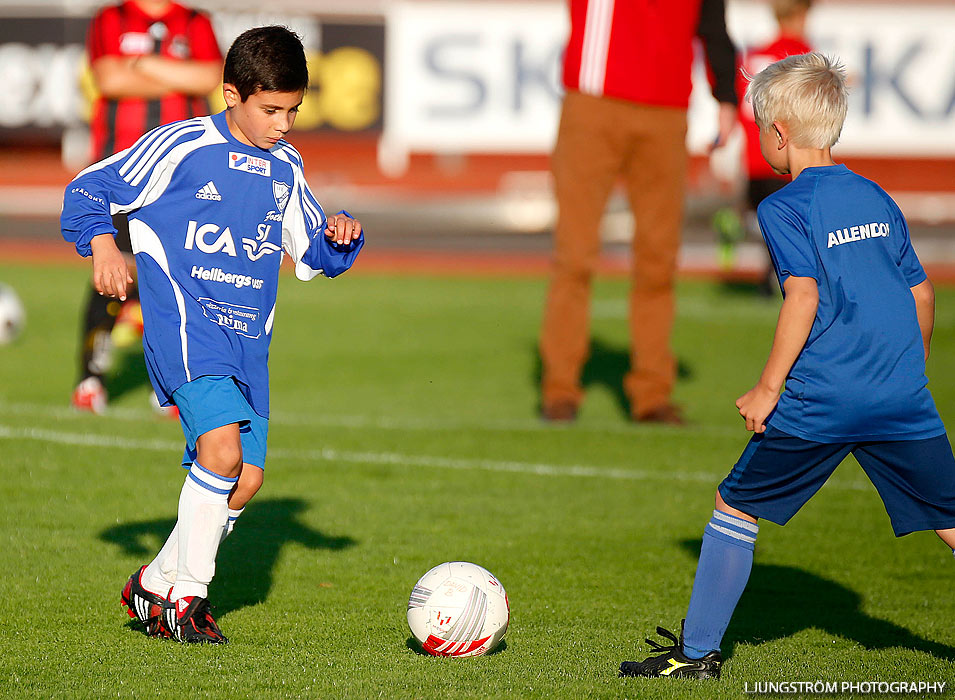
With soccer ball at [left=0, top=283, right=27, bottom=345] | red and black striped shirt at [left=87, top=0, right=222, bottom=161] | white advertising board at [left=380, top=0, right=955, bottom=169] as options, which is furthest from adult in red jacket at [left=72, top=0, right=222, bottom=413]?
white advertising board at [left=380, top=0, right=955, bottom=169]

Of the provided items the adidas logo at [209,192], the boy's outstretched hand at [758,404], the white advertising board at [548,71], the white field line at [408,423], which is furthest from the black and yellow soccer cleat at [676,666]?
the white advertising board at [548,71]

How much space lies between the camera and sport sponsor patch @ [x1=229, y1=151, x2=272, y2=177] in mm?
3877

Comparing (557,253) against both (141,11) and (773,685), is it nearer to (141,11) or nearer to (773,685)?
(141,11)

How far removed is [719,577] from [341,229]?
5.15ft

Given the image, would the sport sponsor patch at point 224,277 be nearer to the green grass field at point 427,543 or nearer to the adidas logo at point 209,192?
the adidas logo at point 209,192

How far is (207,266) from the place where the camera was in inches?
150

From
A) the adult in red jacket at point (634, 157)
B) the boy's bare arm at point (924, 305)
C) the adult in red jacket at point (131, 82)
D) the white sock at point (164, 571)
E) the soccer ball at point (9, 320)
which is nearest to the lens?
the boy's bare arm at point (924, 305)

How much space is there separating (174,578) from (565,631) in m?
1.24

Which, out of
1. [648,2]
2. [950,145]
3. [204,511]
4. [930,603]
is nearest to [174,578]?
[204,511]

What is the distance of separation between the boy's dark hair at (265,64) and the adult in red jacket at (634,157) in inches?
146

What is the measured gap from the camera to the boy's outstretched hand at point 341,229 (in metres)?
3.96

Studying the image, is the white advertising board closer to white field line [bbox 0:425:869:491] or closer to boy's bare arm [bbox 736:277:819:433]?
white field line [bbox 0:425:869:491]

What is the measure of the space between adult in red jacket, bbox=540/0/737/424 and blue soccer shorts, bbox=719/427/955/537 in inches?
160

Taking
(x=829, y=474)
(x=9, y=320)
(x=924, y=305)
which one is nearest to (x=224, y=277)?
(x=829, y=474)
